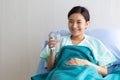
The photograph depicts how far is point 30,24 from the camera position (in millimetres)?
2127

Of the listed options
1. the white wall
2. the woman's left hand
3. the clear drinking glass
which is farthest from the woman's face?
the white wall

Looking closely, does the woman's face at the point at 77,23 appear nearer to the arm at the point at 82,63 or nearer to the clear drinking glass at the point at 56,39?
the clear drinking glass at the point at 56,39

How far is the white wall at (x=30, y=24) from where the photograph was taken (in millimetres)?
2021

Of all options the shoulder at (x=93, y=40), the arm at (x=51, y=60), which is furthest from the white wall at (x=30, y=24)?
the arm at (x=51, y=60)

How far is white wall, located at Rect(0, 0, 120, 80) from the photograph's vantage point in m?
2.02

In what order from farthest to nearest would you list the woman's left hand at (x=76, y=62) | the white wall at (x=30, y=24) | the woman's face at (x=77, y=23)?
the white wall at (x=30, y=24) → the woman's face at (x=77, y=23) → the woman's left hand at (x=76, y=62)

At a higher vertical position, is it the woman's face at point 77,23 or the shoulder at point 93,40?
the woman's face at point 77,23

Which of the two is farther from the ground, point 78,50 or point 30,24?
point 30,24

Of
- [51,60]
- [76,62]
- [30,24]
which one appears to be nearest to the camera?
[76,62]

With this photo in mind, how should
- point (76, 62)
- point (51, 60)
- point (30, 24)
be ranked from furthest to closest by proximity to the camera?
point (30, 24) → point (51, 60) → point (76, 62)

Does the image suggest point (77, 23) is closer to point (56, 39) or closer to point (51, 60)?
point (56, 39)

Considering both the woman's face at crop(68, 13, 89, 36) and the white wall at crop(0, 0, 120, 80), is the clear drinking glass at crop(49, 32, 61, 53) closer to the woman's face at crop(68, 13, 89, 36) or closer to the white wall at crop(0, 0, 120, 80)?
the woman's face at crop(68, 13, 89, 36)

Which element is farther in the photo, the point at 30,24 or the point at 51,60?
the point at 30,24

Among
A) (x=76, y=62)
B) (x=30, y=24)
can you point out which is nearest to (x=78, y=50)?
(x=76, y=62)
